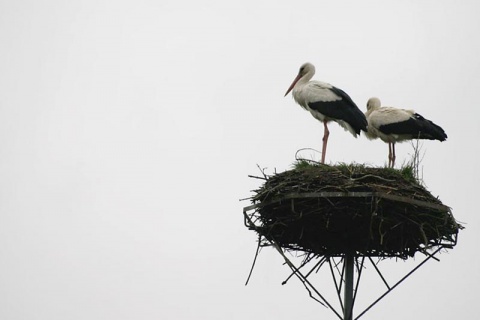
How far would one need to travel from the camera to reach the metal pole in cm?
1148

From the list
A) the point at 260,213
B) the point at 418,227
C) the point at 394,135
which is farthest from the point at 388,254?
the point at 394,135

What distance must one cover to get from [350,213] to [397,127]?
4.24 metres

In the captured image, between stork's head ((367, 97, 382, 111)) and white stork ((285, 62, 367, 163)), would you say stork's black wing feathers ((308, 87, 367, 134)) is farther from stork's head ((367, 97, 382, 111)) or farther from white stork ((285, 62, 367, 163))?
stork's head ((367, 97, 382, 111))

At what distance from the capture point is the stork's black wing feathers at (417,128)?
14.5 metres

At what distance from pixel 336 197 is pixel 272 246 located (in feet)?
4.10

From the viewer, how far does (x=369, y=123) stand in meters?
15.1

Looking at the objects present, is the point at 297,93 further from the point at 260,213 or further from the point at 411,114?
the point at 260,213

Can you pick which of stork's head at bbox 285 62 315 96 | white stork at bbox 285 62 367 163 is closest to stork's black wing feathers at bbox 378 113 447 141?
white stork at bbox 285 62 367 163

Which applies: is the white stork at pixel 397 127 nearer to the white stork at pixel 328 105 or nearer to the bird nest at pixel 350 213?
the white stork at pixel 328 105

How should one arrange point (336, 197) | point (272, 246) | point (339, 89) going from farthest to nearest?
point (339, 89) → point (272, 246) → point (336, 197)

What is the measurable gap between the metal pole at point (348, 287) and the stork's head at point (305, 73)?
4579 millimetres

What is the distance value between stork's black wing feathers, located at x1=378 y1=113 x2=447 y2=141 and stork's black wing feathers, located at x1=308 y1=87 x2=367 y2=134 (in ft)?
2.68

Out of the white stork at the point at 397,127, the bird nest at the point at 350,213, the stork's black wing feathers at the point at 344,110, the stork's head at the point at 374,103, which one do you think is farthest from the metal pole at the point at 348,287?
the stork's head at the point at 374,103

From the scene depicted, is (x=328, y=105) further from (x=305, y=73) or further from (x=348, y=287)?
(x=348, y=287)
